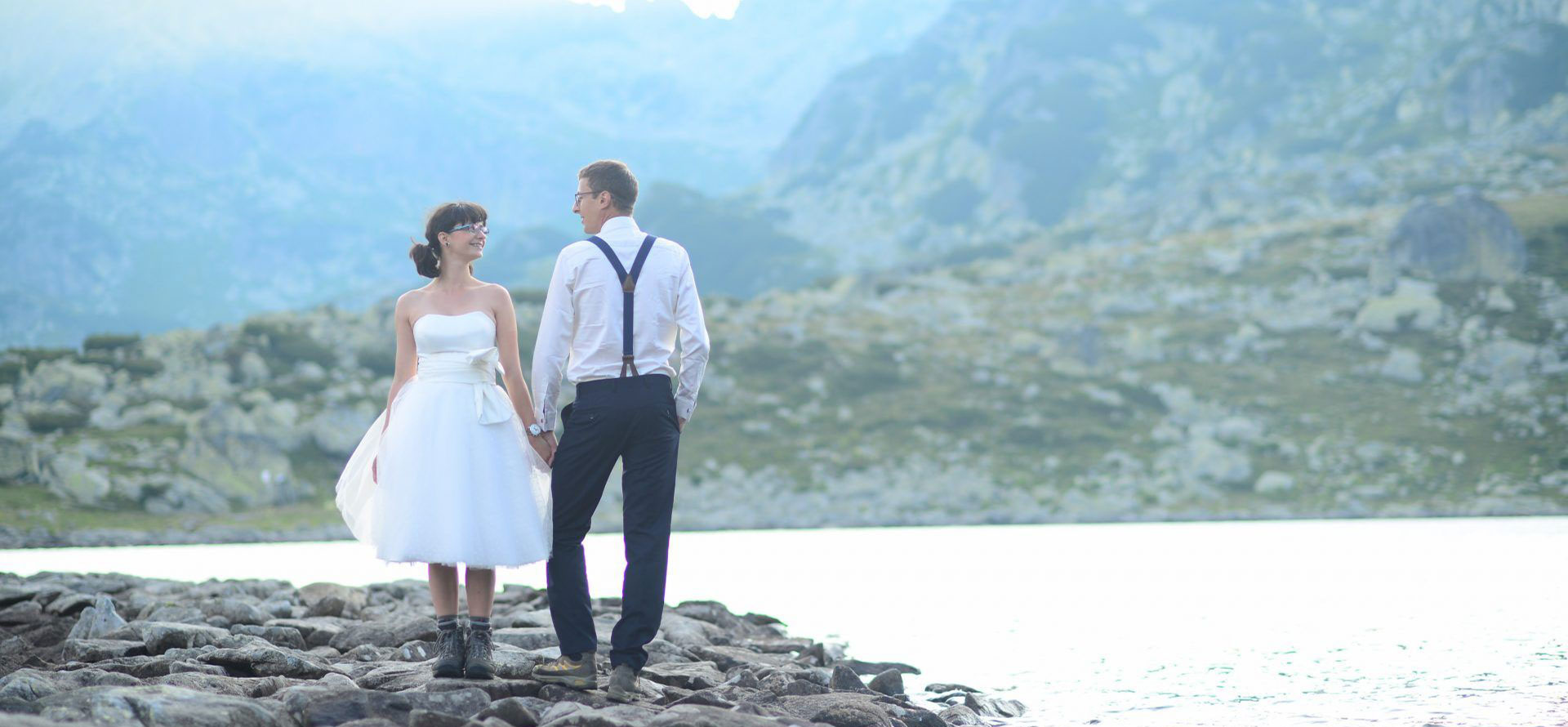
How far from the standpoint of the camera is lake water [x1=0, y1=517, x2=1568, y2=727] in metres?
11.7

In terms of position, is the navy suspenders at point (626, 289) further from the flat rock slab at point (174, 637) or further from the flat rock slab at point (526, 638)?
the flat rock slab at point (174, 637)

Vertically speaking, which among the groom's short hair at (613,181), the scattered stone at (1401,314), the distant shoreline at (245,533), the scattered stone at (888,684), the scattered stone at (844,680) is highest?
the scattered stone at (1401,314)

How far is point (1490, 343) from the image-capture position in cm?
Result: 11506

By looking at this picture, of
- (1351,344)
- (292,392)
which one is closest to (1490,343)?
(1351,344)

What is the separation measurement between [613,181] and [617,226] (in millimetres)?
313

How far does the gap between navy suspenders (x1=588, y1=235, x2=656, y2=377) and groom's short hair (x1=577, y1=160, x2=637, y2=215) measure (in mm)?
337

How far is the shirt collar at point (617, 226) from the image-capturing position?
850cm

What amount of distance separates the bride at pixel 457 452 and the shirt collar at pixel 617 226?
768 mm

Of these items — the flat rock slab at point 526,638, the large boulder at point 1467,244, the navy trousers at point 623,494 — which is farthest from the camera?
the large boulder at point 1467,244

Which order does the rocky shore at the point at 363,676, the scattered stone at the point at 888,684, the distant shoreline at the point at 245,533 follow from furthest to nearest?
the distant shoreline at the point at 245,533
the scattered stone at the point at 888,684
the rocky shore at the point at 363,676

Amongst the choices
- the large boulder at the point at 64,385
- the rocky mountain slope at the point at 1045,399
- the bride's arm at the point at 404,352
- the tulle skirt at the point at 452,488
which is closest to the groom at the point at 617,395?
the tulle skirt at the point at 452,488

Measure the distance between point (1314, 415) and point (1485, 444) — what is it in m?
13.0

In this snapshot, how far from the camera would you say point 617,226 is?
8.51 m

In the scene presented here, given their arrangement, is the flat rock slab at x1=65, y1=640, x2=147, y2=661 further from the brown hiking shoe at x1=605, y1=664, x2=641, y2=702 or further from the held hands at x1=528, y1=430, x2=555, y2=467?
the brown hiking shoe at x1=605, y1=664, x2=641, y2=702
